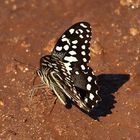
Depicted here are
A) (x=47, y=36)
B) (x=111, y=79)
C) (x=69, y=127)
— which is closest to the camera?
(x=69, y=127)

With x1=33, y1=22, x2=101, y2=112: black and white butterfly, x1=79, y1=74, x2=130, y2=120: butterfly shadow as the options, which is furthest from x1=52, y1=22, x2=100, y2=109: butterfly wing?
x1=79, y1=74, x2=130, y2=120: butterfly shadow

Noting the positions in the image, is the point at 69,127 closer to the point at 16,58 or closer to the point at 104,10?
the point at 16,58

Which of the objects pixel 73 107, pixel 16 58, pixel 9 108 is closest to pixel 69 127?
pixel 73 107

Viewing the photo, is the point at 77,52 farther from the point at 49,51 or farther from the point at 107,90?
the point at 49,51

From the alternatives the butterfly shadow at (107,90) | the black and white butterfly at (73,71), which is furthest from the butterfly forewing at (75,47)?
the butterfly shadow at (107,90)

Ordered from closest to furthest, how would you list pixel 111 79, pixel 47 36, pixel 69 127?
1. pixel 69 127
2. pixel 111 79
3. pixel 47 36

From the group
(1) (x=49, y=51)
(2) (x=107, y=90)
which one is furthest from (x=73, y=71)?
(1) (x=49, y=51)

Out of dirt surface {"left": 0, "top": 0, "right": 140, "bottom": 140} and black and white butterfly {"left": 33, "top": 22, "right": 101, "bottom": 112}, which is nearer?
black and white butterfly {"left": 33, "top": 22, "right": 101, "bottom": 112}

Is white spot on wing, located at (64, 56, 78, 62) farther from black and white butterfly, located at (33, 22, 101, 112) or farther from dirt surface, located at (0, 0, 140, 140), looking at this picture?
dirt surface, located at (0, 0, 140, 140)

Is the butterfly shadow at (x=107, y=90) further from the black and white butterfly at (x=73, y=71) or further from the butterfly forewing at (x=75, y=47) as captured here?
the butterfly forewing at (x=75, y=47)
